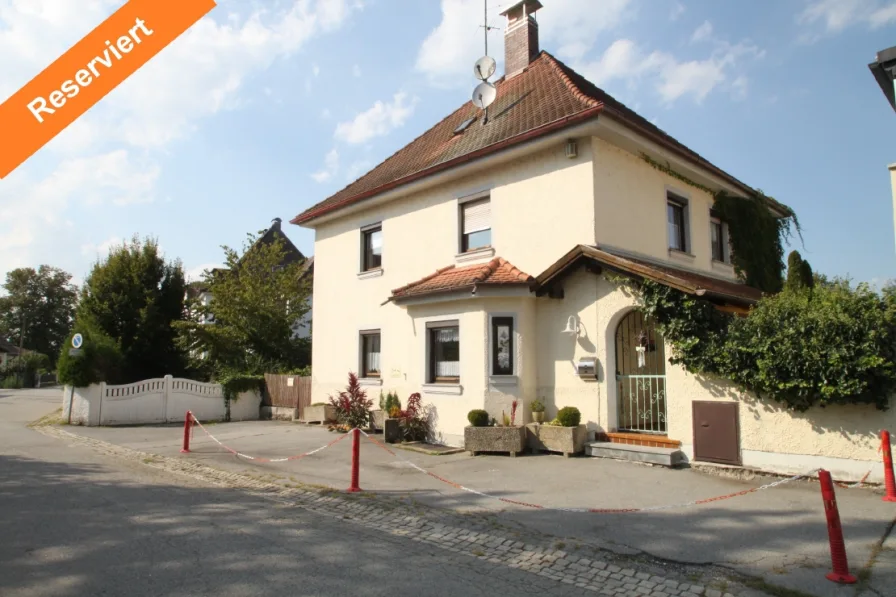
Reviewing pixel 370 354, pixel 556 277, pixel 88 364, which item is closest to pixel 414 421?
pixel 370 354

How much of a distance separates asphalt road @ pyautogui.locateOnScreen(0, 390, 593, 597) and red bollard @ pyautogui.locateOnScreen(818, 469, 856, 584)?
2.14 metres

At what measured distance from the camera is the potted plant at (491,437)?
36.5ft

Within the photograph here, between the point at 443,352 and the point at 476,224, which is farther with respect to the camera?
the point at 476,224

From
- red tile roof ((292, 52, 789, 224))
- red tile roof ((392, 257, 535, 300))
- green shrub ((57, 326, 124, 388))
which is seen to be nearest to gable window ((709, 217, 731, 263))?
red tile roof ((292, 52, 789, 224))

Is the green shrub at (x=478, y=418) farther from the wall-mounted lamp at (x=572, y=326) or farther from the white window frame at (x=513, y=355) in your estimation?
the wall-mounted lamp at (x=572, y=326)

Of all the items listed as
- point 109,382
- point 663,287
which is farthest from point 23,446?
point 663,287

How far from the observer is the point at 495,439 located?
11219mm

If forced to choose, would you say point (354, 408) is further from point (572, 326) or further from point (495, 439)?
point (572, 326)

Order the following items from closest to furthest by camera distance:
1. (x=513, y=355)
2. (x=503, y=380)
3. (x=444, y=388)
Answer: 1. (x=503, y=380)
2. (x=513, y=355)
3. (x=444, y=388)

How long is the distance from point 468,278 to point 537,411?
309 centimetres

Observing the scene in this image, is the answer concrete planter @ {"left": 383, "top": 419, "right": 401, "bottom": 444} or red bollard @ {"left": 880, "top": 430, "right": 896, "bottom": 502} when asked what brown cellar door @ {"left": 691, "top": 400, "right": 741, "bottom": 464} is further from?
concrete planter @ {"left": 383, "top": 419, "right": 401, "bottom": 444}

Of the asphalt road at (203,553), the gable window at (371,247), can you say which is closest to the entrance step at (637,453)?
the asphalt road at (203,553)

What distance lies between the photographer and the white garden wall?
55.4 ft

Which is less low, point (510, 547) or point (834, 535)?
point (834, 535)
